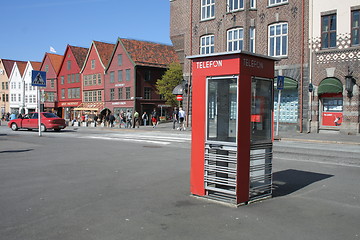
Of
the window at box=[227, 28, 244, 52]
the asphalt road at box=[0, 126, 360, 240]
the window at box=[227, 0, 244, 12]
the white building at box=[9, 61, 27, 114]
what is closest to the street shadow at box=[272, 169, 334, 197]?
the asphalt road at box=[0, 126, 360, 240]

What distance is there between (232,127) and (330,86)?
61.1ft

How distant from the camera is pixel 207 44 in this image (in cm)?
3017

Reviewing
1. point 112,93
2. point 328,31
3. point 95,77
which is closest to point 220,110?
point 328,31

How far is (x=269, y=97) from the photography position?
257 inches

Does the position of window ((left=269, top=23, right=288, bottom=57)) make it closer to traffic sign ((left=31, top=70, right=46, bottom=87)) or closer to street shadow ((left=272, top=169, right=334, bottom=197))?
traffic sign ((left=31, top=70, right=46, bottom=87))

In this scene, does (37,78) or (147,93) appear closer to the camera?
(37,78)

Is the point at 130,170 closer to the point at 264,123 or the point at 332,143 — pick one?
the point at 264,123

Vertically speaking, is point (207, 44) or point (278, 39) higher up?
point (207, 44)

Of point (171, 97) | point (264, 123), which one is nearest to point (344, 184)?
point (264, 123)

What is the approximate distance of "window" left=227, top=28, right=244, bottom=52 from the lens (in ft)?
90.5

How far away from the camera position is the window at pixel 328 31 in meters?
22.8

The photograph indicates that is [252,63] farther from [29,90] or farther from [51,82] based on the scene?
[29,90]

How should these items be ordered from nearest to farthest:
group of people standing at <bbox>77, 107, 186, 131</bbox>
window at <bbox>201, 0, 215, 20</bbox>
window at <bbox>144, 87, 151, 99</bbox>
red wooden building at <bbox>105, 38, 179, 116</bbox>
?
group of people standing at <bbox>77, 107, 186, 131</bbox> < window at <bbox>201, 0, 215, 20</bbox> < red wooden building at <bbox>105, 38, 179, 116</bbox> < window at <bbox>144, 87, 151, 99</bbox>

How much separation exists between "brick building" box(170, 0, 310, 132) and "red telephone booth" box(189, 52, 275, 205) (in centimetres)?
1893
